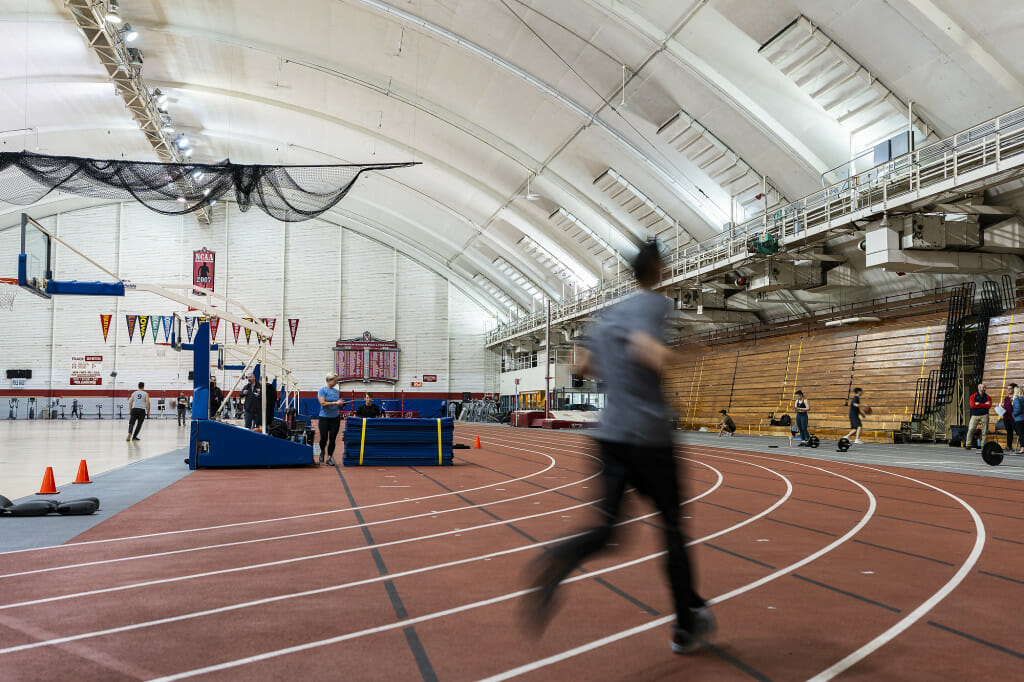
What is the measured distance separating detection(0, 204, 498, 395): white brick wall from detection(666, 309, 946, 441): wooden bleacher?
19719 mm

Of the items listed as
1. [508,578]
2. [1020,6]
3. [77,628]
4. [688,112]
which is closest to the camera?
[77,628]

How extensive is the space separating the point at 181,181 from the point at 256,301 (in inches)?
1095

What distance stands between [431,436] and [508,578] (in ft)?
28.4

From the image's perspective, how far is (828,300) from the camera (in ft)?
78.6

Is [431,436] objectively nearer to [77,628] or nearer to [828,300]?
[77,628]

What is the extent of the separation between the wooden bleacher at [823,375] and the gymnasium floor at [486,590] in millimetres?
10293

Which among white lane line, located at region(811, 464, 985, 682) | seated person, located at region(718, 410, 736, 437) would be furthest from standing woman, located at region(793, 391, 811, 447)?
white lane line, located at region(811, 464, 985, 682)

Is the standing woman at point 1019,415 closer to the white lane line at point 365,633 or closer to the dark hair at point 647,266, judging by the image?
the white lane line at point 365,633

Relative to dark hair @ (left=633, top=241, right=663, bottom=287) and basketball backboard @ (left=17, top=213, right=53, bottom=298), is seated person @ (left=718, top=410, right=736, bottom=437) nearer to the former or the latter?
basketball backboard @ (left=17, top=213, right=53, bottom=298)

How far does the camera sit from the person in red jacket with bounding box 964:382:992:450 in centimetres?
1468

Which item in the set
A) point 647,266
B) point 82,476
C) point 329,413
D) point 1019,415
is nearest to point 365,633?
point 647,266

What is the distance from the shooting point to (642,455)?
2994 millimetres

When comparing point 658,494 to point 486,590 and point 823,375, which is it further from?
point 823,375

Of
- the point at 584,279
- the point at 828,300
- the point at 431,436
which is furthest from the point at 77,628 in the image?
the point at 584,279
